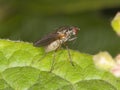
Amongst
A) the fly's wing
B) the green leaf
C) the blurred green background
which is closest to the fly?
the fly's wing

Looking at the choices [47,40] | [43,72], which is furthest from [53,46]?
[43,72]

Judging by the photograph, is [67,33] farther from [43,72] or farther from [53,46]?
[43,72]

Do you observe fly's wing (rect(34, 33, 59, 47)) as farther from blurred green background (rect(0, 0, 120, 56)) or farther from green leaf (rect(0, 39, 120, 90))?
blurred green background (rect(0, 0, 120, 56))

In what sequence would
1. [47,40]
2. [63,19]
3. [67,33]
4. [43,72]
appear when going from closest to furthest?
[43,72] → [47,40] → [67,33] → [63,19]

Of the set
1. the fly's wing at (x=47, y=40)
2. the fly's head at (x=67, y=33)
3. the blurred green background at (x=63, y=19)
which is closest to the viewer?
the fly's wing at (x=47, y=40)

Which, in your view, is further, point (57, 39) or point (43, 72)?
point (57, 39)

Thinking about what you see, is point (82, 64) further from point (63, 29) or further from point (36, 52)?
point (63, 29)

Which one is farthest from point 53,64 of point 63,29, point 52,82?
point 63,29

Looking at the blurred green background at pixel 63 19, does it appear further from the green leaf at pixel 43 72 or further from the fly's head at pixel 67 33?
the green leaf at pixel 43 72

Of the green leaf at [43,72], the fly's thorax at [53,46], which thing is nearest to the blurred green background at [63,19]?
the fly's thorax at [53,46]
